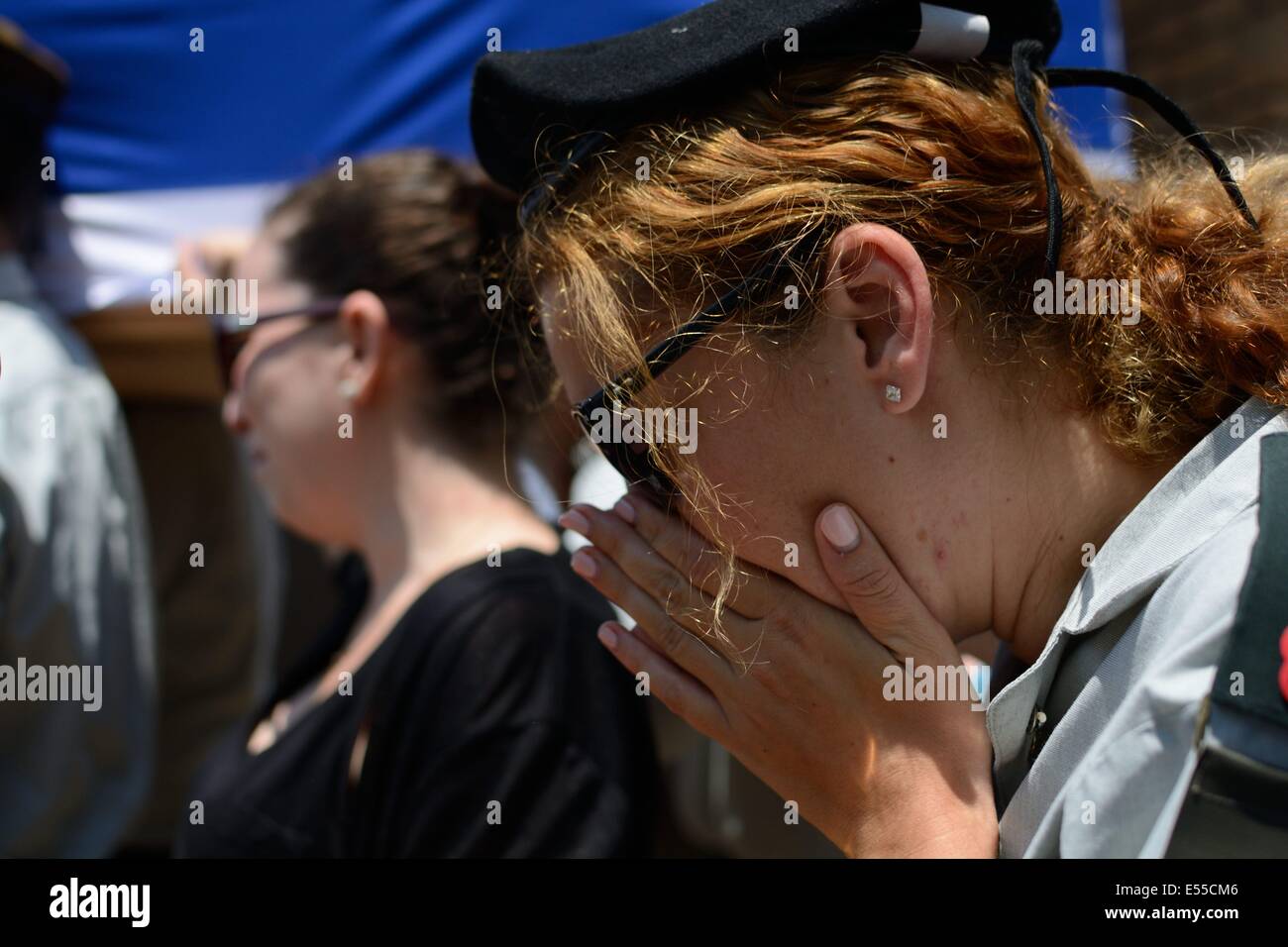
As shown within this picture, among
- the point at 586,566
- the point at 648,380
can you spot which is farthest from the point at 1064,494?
the point at 586,566

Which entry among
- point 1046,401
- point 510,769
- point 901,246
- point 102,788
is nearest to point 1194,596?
Answer: point 1046,401

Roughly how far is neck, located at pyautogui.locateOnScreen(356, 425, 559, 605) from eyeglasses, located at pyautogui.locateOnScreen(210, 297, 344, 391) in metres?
0.29

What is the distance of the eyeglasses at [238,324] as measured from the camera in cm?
212

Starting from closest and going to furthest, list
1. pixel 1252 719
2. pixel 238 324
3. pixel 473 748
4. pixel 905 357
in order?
pixel 1252 719 < pixel 905 357 < pixel 473 748 < pixel 238 324

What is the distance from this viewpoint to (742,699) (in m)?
1.33

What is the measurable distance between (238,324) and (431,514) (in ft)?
2.01

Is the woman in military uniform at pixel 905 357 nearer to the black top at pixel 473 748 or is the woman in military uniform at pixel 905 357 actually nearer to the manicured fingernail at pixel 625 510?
the manicured fingernail at pixel 625 510

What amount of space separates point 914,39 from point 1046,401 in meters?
0.43

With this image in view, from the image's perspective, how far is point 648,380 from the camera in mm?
1221

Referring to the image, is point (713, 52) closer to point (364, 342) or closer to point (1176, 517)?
point (1176, 517)

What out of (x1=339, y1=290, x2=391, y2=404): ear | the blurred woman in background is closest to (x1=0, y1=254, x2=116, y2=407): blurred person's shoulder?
the blurred woman in background

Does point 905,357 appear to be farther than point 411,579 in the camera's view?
No

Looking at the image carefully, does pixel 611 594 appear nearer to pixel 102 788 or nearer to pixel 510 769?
pixel 510 769

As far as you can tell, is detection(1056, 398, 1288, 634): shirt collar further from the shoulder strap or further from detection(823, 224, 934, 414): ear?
detection(823, 224, 934, 414): ear
